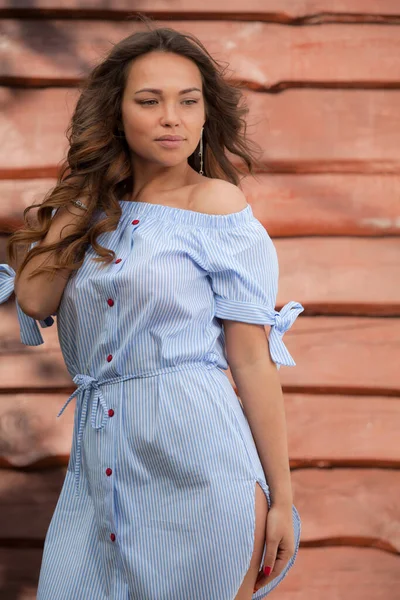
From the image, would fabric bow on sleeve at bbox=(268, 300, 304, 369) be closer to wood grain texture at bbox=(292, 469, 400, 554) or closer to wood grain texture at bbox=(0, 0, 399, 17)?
wood grain texture at bbox=(292, 469, 400, 554)

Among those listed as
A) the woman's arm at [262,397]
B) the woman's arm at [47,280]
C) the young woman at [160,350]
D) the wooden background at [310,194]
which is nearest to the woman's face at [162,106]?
the young woman at [160,350]

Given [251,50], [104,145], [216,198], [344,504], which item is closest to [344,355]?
[344,504]

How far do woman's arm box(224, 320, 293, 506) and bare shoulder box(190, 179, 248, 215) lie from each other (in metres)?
0.26

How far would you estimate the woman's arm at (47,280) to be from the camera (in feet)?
6.23

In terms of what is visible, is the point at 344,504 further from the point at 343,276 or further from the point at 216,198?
the point at 216,198

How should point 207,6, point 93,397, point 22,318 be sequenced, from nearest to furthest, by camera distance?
point 93,397 → point 22,318 → point 207,6

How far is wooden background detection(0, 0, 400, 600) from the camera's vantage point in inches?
116

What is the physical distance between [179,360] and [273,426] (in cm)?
26

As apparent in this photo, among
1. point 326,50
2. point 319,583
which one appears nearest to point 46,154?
point 326,50

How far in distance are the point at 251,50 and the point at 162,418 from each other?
1.68 m

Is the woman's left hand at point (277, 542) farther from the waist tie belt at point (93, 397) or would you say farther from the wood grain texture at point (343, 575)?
the wood grain texture at point (343, 575)

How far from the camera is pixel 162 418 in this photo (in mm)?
1753

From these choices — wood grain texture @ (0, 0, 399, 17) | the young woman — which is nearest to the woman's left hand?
the young woman

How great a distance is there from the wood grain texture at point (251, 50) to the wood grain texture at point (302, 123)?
49mm
